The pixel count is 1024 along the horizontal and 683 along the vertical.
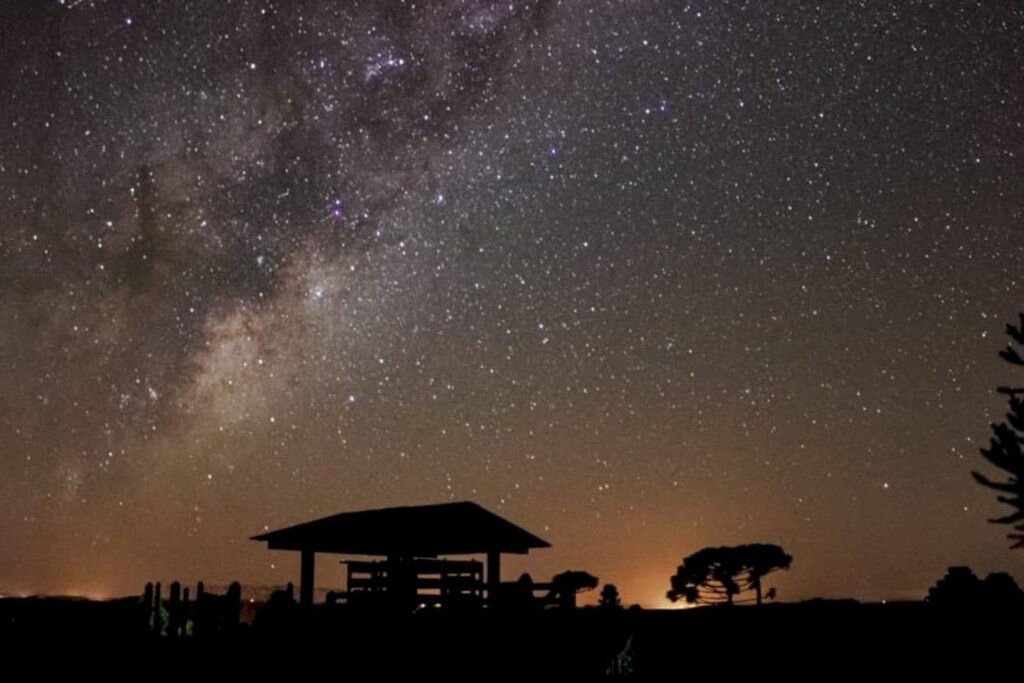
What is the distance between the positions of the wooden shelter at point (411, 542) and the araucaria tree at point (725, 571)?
1374 inches

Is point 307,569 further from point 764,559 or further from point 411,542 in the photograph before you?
point 764,559

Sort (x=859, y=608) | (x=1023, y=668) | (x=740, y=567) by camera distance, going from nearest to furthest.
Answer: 1. (x=1023, y=668)
2. (x=859, y=608)
3. (x=740, y=567)

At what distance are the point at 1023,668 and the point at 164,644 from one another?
31.6ft

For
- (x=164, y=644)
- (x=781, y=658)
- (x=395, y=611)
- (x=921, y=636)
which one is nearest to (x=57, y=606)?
(x=164, y=644)

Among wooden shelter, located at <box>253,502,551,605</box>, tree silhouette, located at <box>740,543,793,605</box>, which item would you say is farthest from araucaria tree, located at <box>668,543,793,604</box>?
wooden shelter, located at <box>253,502,551,605</box>

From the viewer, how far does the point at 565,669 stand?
35.1 feet

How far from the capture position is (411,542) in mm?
17234

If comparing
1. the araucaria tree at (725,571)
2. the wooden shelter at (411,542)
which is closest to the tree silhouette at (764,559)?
the araucaria tree at (725,571)

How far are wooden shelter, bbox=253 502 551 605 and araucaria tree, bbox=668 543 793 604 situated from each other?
115ft

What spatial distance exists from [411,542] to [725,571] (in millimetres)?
36952

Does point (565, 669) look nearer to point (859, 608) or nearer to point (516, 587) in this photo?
point (516, 587)

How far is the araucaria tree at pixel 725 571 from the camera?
50719 mm

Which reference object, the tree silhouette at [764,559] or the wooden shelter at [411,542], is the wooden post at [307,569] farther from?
the tree silhouette at [764,559]

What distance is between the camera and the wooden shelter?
55.8 feet
